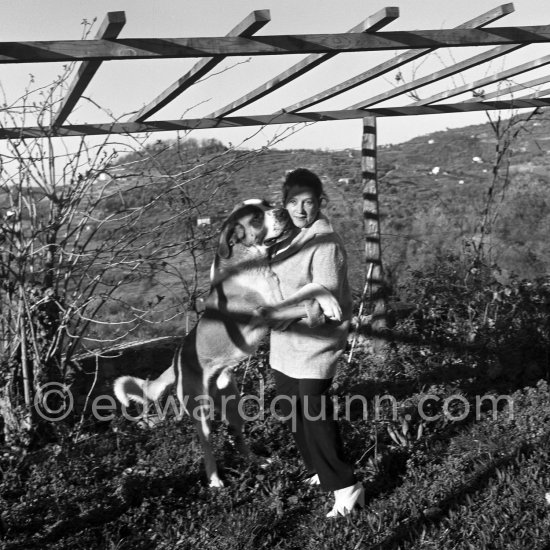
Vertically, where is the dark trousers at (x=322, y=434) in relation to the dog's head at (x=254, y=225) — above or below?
below

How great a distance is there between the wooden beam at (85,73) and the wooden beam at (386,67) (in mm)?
1987

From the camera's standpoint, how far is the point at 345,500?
4500 mm

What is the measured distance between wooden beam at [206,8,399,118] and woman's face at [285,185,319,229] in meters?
0.88

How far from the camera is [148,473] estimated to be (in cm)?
519

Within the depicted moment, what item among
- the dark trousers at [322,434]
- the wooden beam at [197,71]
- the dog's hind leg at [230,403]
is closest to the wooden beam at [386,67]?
the wooden beam at [197,71]

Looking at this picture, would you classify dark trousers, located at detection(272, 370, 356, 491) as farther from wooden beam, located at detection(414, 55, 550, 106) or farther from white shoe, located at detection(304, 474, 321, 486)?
wooden beam, located at detection(414, 55, 550, 106)

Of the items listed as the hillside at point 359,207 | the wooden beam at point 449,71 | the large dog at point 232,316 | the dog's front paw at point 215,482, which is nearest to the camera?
the large dog at point 232,316

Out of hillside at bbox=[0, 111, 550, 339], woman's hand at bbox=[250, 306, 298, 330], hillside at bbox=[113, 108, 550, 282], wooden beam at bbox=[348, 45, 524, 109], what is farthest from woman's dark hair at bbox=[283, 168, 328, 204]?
hillside at bbox=[113, 108, 550, 282]

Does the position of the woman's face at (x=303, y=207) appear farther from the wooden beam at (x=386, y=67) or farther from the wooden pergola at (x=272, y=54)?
the wooden beam at (x=386, y=67)

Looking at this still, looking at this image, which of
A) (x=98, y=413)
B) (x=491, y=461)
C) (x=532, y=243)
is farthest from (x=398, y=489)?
(x=532, y=243)

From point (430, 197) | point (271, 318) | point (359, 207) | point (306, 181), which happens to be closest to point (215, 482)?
point (271, 318)

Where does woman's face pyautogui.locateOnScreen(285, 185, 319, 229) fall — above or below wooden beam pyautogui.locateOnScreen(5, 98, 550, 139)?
below

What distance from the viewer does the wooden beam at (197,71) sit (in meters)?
3.92

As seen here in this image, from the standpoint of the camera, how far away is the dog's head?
167 inches
